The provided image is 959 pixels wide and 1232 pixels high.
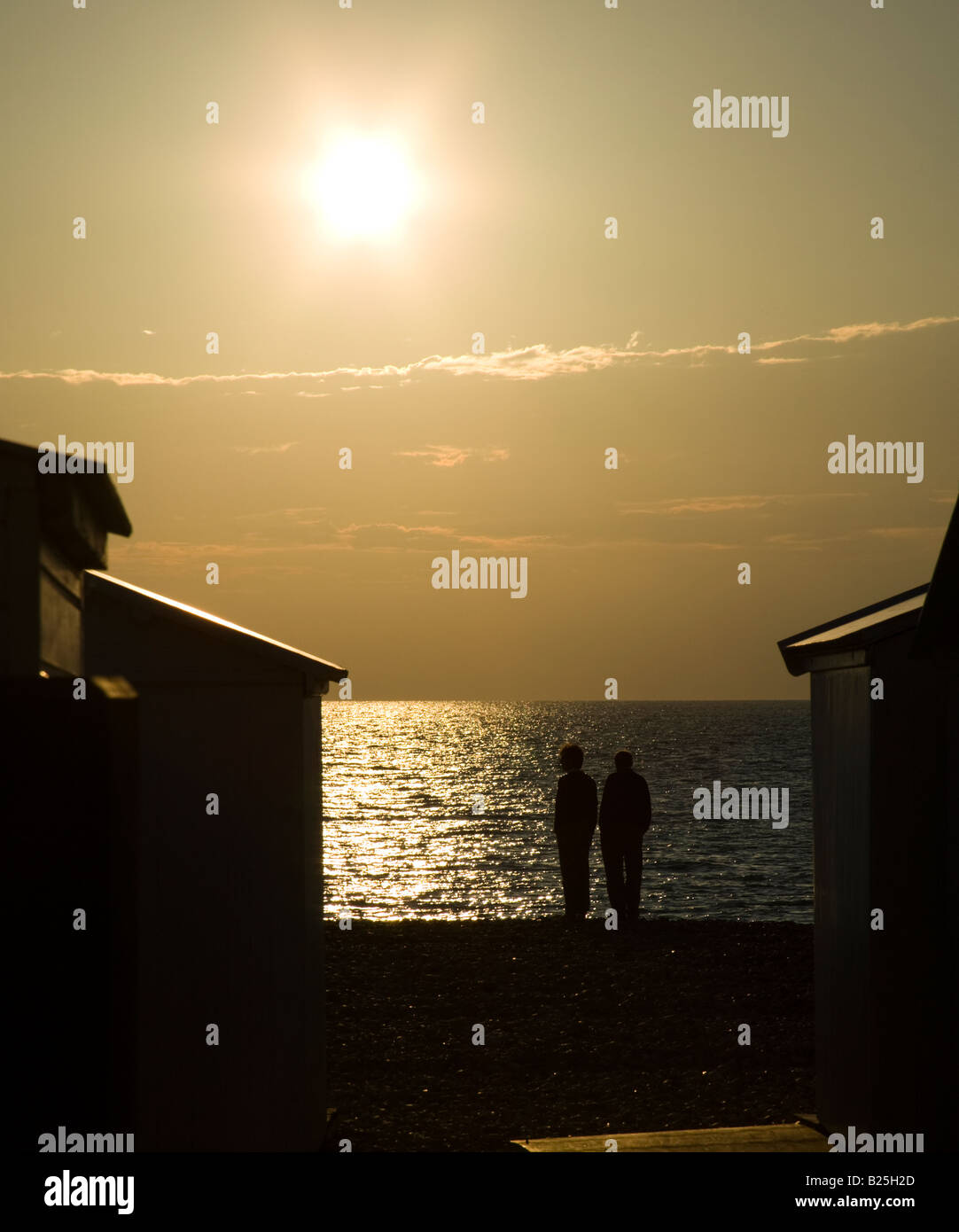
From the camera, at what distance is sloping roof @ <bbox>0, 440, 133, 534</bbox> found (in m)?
3.78

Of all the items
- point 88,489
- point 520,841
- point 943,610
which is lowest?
point 520,841

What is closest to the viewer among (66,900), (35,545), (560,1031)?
(66,900)

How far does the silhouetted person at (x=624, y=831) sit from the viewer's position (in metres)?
15.8

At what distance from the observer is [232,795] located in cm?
776

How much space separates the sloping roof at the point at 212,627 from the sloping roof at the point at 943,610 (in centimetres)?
381

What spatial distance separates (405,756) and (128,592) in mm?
116217

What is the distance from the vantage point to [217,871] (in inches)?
302

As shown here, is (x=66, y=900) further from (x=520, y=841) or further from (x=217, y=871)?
(x=520, y=841)

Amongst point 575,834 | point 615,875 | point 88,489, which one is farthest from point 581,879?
point 88,489

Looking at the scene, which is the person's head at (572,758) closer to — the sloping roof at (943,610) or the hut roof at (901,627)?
the hut roof at (901,627)

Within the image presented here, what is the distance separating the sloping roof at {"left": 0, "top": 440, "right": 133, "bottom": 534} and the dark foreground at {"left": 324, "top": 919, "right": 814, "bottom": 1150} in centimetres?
572

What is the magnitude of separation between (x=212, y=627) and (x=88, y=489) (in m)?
3.73
